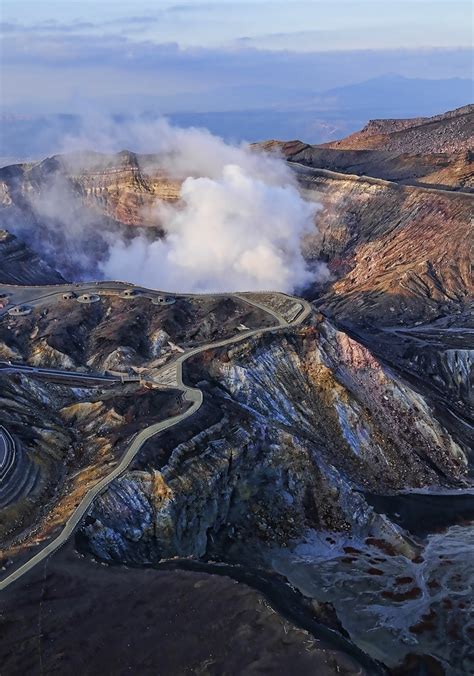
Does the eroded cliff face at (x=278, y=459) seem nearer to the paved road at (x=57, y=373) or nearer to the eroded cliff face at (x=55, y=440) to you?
the eroded cliff face at (x=55, y=440)

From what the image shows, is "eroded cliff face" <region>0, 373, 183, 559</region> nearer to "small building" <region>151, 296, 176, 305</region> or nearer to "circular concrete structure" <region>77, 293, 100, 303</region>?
"small building" <region>151, 296, 176, 305</region>

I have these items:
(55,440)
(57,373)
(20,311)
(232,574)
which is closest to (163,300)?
(20,311)

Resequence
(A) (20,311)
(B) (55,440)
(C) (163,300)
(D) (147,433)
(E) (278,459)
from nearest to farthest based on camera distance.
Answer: (D) (147,433), (B) (55,440), (E) (278,459), (A) (20,311), (C) (163,300)

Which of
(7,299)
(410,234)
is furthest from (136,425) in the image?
(410,234)

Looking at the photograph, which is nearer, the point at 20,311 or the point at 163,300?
the point at 20,311

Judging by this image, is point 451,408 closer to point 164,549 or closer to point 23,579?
point 164,549

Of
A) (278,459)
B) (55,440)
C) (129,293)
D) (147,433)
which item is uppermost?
(129,293)

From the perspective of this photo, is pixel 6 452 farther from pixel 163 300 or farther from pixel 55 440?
pixel 163 300
